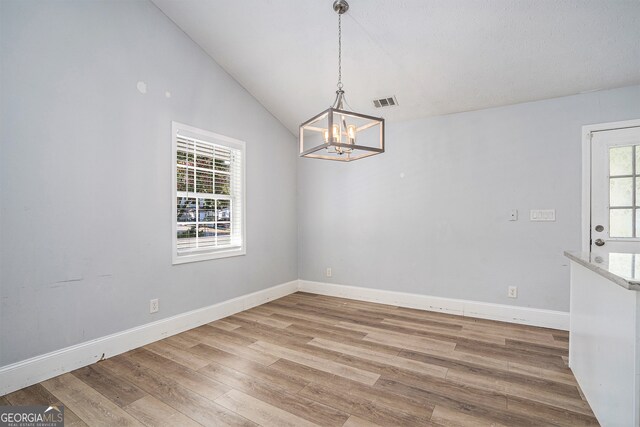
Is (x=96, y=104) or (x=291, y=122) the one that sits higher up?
(x=291, y=122)

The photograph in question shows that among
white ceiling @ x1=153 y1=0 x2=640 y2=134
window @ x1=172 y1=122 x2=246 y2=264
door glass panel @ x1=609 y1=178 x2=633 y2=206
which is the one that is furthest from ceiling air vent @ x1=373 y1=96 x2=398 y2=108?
door glass panel @ x1=609 y1=178 x2=633 y2=206

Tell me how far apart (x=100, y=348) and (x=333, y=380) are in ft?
6.58

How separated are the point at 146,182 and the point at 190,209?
1.89 ft

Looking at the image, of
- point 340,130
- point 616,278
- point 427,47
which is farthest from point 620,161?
point 340,130

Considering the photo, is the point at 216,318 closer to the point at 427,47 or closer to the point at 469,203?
the point at 469,203

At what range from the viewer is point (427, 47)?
295 centimetres

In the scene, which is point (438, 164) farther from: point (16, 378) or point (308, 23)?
point (16, 378)

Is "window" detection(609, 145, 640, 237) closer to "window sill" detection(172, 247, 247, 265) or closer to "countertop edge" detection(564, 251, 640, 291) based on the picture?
"countertop edge" detection(564, 251, 640, 291)

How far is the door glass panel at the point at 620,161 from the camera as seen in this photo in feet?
9.73

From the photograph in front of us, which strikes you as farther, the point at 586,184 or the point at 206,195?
the point at 206,195

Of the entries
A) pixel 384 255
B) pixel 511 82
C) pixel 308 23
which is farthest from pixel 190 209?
pixel 511 82

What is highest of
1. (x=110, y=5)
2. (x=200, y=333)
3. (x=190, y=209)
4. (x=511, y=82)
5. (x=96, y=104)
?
(x=110, y=5)

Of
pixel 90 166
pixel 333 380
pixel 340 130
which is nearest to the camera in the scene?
pixel 340 130

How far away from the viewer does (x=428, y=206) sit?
3924 millimetres
